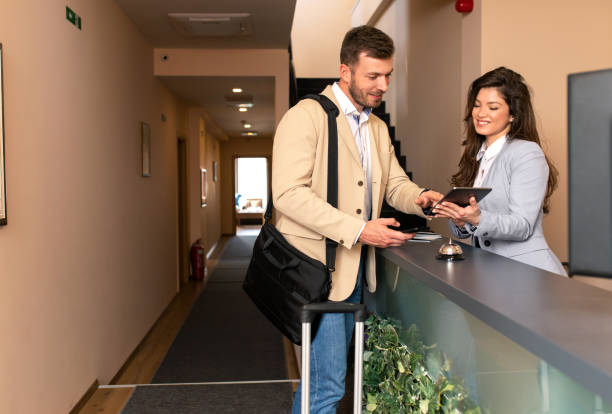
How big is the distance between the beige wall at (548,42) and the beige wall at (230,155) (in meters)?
12.3

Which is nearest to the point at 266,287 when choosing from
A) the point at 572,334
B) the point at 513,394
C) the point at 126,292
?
the point at 513,394

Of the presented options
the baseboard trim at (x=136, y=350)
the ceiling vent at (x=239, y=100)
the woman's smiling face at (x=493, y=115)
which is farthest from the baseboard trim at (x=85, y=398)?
the ceiling vent at (x=239, y=100)

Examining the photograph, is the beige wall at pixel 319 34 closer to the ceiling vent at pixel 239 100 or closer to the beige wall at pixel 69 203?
the ceiling vent at pixel 239 100

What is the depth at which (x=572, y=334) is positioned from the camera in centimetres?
85

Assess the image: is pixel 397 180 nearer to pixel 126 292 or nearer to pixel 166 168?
pixel 126 292

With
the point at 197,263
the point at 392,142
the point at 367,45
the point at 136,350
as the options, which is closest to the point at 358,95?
the point at 367,45

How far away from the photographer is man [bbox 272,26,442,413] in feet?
5.75

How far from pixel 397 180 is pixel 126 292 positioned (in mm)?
3231

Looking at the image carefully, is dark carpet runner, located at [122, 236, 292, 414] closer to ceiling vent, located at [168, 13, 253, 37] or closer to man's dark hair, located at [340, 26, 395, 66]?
man's dark hair, located at [340, 26, 395, 66]

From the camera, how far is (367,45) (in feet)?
6.12

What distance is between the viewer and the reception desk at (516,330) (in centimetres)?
79

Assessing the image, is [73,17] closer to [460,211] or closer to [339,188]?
[339,188]

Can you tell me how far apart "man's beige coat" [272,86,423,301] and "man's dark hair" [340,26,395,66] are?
0.52 ft

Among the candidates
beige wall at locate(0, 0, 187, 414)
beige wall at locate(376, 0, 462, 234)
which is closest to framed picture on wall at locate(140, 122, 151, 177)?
beige wall at locate(0, 0, 187, 414)
